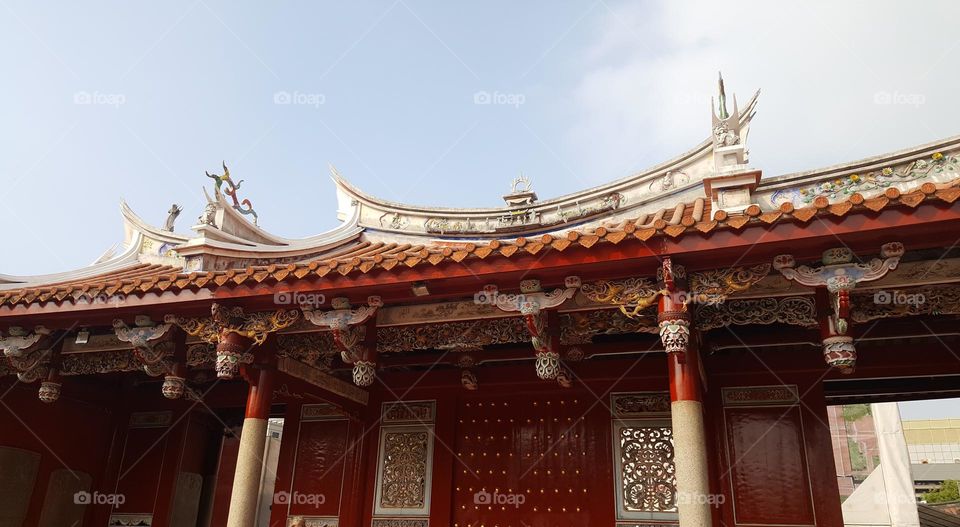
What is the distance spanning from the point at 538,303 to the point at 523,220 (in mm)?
4950

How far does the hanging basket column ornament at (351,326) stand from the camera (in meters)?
6.18

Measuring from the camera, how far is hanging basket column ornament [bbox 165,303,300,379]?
21.0 ft

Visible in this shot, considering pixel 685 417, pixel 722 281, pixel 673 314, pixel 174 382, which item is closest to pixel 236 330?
pixel 174 382

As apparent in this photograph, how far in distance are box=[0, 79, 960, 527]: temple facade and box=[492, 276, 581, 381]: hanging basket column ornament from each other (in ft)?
0.07

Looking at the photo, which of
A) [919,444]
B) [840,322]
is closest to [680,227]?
[840,322]

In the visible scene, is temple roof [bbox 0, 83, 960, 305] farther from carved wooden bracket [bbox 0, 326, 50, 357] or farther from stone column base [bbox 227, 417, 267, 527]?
stone column base [bbox 227, 417, 267, 527]

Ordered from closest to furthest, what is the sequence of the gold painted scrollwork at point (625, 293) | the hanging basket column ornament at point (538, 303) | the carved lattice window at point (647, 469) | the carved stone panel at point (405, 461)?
the gold painted scrollwork at point (625, 293) → the hanging basket column ornament at point (538, 303) → the carved lattice window at point (647, 469) → the carved stone panel at point (405, 461)

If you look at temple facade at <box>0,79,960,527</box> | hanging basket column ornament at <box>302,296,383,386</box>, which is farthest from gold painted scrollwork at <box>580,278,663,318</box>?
hanging basket column ornament at <box>302,296,383,386</box>

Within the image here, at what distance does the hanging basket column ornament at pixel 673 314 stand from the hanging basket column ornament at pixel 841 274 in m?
0.72

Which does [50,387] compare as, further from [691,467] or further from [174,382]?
[691,467]

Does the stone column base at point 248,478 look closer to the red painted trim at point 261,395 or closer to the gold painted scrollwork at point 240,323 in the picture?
the red painted trim at point 261,395

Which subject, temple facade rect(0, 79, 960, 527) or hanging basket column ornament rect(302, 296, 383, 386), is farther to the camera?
hanging basket column ornament rect(302, 296, 383, 386)

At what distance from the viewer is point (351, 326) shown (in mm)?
6324

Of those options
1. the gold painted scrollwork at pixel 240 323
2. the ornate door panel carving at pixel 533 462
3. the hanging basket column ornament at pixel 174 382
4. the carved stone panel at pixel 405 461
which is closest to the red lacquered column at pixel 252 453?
the gold painted scrollwork at pixel 240 323
